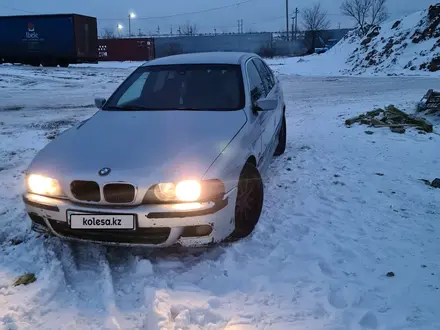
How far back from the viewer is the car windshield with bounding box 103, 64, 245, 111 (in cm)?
390

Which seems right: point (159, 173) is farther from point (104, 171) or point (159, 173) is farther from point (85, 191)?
point (85, 191)

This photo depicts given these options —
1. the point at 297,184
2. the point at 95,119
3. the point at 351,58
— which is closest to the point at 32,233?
the point at 95,119

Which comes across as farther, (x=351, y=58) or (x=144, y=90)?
(x=351, y=58)

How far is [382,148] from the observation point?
6.02 meters

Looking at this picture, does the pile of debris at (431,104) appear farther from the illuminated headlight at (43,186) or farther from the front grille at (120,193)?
the illuminated headlight at (43,186)

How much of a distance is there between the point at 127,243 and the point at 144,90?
2.00 metres

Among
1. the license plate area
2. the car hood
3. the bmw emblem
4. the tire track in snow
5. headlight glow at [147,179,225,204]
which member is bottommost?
the tire track in snow

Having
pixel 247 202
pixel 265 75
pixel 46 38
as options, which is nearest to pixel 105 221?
pixel 247 202

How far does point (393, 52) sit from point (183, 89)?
22727 mm

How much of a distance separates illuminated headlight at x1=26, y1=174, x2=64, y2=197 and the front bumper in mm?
43

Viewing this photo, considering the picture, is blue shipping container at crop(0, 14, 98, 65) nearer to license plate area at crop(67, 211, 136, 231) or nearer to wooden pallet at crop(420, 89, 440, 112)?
wooden pallet at crop(420, 89, 440, 112)

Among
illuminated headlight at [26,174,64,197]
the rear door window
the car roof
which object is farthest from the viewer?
the rear door window

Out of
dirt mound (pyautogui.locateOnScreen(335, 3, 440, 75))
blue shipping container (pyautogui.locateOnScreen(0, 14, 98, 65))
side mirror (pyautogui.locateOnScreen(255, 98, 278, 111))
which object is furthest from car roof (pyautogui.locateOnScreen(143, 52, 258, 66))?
blue shipping container (pyautogui.locateOnScreen(0, 14, 98, 65))

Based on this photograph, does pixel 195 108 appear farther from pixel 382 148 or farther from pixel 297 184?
pixel 382 148
